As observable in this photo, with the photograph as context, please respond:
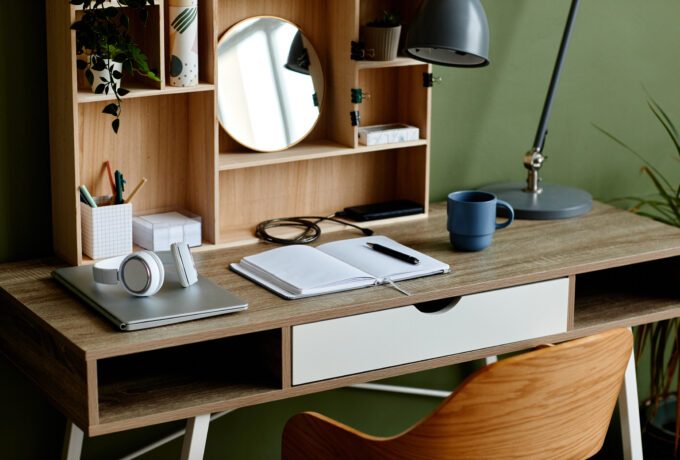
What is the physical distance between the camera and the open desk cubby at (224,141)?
1.98m

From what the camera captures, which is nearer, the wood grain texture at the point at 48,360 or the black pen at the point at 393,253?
the wood grain texture at the point at 48,360

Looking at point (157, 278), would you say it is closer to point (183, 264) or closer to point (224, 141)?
point (183, 264)

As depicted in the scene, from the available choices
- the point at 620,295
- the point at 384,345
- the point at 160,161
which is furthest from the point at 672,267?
the point at 160,161

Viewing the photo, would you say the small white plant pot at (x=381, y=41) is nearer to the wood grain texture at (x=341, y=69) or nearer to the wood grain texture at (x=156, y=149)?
the wood grain texture at (x=341, y=69)

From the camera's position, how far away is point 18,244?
2.09 meters

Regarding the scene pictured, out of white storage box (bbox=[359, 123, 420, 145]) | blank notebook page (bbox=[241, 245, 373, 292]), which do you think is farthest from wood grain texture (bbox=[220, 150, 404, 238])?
blank notebook page (bbox=[241, 245, 373, 292])

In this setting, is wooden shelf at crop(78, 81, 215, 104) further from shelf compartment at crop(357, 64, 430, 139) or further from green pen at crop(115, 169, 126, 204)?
shelf compartment at crop(357, 64, 430, 139)

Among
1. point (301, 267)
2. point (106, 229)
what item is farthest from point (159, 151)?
point (301, 267)

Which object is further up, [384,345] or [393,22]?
[393,22]

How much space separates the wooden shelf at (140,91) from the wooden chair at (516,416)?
27.5 inches

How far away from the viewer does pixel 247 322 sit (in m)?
1.72

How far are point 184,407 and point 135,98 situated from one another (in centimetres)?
73

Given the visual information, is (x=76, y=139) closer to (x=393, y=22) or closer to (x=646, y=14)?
(x=393, y=22)

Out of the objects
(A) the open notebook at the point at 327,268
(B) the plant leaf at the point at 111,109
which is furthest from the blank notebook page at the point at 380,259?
(B) the plant leaf at the point at 111,109
